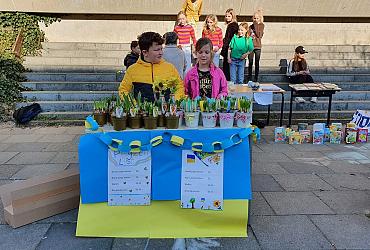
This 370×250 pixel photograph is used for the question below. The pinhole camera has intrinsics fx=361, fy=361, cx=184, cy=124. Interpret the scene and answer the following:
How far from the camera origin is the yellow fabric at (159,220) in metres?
3.24

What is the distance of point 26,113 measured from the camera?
7816 millimetres

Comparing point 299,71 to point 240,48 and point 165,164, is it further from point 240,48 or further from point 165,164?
point 165,164

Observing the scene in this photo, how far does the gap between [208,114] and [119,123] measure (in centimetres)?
78

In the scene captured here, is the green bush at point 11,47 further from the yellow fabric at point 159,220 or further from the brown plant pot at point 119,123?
the brown plant pot at point 119,123

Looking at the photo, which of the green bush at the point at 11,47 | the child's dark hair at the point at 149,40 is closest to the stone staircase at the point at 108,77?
the green bush at the point at 11,47

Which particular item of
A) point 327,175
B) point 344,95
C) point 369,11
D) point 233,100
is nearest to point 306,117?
point 344,95

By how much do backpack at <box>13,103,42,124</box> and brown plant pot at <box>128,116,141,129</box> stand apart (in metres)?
5.40

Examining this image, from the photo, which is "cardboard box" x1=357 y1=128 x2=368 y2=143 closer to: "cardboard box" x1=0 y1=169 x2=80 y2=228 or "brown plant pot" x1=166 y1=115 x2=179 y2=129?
"brown plant pot" x1=166 y1=115 x2=179 y2=129

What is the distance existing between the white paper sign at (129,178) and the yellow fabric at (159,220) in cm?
8

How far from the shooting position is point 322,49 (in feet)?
38.0

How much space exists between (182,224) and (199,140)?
795 mm

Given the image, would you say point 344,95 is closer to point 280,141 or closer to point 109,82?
point 280,141

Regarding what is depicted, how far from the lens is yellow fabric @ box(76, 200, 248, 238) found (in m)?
3.24

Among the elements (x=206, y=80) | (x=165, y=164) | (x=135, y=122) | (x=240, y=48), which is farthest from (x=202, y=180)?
(x=240, y=48)
